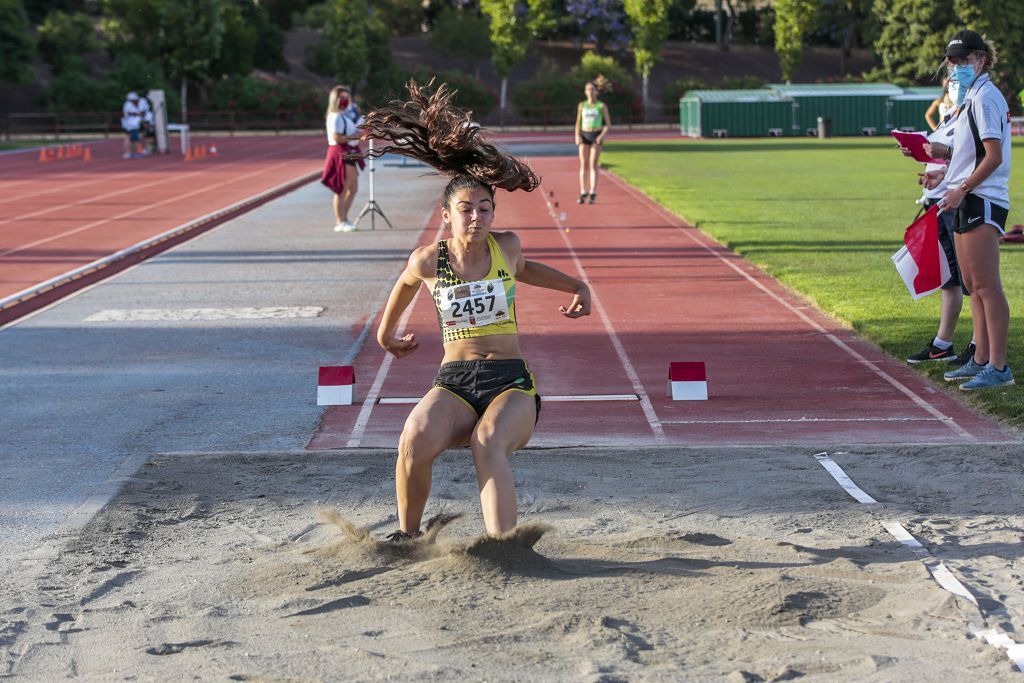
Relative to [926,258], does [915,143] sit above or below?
above

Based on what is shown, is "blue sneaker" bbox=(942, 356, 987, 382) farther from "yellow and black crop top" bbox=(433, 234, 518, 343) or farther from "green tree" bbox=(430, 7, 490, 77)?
"green tree" bbox=(430, 7, 490, 77)

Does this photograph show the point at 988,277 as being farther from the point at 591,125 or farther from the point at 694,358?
the point at 591,125

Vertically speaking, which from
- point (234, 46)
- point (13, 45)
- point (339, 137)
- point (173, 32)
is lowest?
point (339, 137)

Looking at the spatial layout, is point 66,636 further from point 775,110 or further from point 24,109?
point 24,109

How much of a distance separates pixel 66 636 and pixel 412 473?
1.47 metres

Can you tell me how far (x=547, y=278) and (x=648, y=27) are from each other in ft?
235

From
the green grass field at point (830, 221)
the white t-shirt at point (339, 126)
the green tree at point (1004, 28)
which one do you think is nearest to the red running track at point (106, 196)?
the white t-shirt at point (339, 126)

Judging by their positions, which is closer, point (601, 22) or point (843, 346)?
point (843, 346)

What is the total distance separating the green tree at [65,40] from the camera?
69.5 metres

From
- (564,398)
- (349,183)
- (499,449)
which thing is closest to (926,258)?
(564,398)

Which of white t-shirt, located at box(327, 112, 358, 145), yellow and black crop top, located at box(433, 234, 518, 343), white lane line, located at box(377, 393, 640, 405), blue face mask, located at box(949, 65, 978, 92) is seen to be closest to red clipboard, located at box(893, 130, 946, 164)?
blue face mask, located at box(949, 65, 978, 92)

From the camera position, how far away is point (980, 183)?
333 inches

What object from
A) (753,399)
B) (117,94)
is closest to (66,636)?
(753,399)

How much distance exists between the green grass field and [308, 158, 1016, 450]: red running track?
1.01 feet
